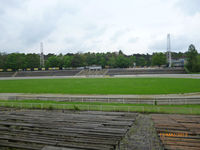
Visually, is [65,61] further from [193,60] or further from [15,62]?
[193,60]

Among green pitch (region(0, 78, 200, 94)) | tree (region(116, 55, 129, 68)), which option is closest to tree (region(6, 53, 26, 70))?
tree (region(116, 55, 129, 68))

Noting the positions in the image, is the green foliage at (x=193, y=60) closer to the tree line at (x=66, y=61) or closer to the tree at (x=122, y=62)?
the tree line at (x=66, y=61)

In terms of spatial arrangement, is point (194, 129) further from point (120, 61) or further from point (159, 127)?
point (120, 61)

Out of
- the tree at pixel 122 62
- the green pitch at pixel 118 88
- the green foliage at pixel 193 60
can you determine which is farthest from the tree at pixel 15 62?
the green foliage at pixel 193 60

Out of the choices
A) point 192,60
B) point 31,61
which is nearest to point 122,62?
point 192,60

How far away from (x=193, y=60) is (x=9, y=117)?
8561cm

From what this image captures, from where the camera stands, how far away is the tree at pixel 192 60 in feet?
246

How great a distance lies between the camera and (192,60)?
76.9m

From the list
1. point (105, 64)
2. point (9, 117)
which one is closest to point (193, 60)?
point (105, 64)

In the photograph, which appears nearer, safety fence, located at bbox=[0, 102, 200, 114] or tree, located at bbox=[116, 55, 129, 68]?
safety fence, located at bbox=[0, 102, 200, 114]

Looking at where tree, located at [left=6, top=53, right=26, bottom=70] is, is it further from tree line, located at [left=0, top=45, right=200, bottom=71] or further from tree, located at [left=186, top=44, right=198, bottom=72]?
tree, located at [left=186, top=44, right=198, bottom=72]

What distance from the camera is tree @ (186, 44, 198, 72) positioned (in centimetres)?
7485

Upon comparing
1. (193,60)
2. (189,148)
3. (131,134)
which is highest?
(193,60)

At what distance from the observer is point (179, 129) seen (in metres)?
9.02
